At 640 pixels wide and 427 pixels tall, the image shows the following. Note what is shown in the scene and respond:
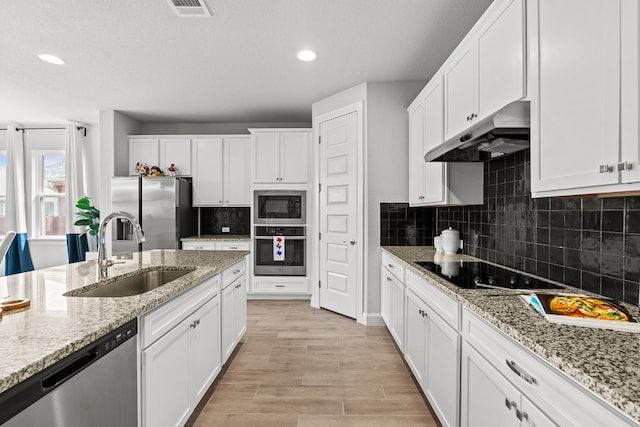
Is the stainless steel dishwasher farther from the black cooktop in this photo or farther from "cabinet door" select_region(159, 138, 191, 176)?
"cabinet door" select_region(159, 138, 191, 176)

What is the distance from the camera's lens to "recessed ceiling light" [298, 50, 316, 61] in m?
3.06

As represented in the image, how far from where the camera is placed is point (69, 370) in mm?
953

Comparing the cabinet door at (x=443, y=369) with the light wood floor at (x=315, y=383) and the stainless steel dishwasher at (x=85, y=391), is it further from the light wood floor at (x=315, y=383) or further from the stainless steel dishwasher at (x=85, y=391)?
the stainless steel dishwasher at (x=85, y=391)

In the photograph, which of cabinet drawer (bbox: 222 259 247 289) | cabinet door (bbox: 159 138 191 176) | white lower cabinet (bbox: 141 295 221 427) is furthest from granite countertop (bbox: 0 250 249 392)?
cabinet door (bbox: 159 138 191 176)

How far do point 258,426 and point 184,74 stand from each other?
3328 millimetres

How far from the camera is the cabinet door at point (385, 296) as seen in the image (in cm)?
325

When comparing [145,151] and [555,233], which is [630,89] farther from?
[145,151]

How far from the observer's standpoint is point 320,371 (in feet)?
8.54

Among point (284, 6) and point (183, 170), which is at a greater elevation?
point (284, 6)

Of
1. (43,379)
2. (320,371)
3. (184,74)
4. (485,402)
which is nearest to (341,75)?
(184,74)

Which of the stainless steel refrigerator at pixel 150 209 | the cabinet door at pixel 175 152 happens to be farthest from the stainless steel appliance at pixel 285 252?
the cabinet door at pixel 175 152

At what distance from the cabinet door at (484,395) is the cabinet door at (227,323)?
1.63 meters

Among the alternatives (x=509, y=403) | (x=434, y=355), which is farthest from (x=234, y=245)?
(x=509, y=403)

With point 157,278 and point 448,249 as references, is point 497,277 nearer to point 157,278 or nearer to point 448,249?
point 448,249
